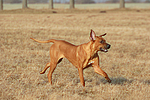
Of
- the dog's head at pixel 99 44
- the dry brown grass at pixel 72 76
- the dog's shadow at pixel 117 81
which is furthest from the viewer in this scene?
the dog's shadow at pixel 117 81

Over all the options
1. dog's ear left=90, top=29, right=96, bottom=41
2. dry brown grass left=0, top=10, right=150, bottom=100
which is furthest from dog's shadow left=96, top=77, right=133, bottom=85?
dog's ear left=90, top=29, right=96, bottom=41

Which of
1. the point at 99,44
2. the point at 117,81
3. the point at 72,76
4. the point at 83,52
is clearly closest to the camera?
the point at 99,44

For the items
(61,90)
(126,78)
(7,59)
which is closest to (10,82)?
(61,90)

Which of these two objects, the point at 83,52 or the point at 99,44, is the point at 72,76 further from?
the point at 99,44

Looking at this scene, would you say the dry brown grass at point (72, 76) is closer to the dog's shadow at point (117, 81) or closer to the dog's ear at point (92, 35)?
the dog's shadow at point (117, 81)

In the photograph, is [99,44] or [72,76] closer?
[99,44]

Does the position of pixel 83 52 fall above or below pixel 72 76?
above

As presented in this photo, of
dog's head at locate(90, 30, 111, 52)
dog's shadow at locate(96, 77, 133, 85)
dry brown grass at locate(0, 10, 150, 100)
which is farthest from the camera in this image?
dog's shadow at locate(96, 77, 133, 85)

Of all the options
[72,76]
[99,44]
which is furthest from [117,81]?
[99,44]

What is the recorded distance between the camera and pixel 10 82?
6883 millimetres

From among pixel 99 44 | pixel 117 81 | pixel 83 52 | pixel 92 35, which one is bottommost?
pixel 117 81

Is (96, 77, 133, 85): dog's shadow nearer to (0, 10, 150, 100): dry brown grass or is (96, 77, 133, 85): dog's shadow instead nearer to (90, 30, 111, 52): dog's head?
(0, 10, 150, 100): dry brown grass

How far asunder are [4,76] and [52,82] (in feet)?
4.92

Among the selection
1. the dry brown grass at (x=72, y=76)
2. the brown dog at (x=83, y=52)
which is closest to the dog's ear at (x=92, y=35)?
the brown dog at (x=83, y=52)
